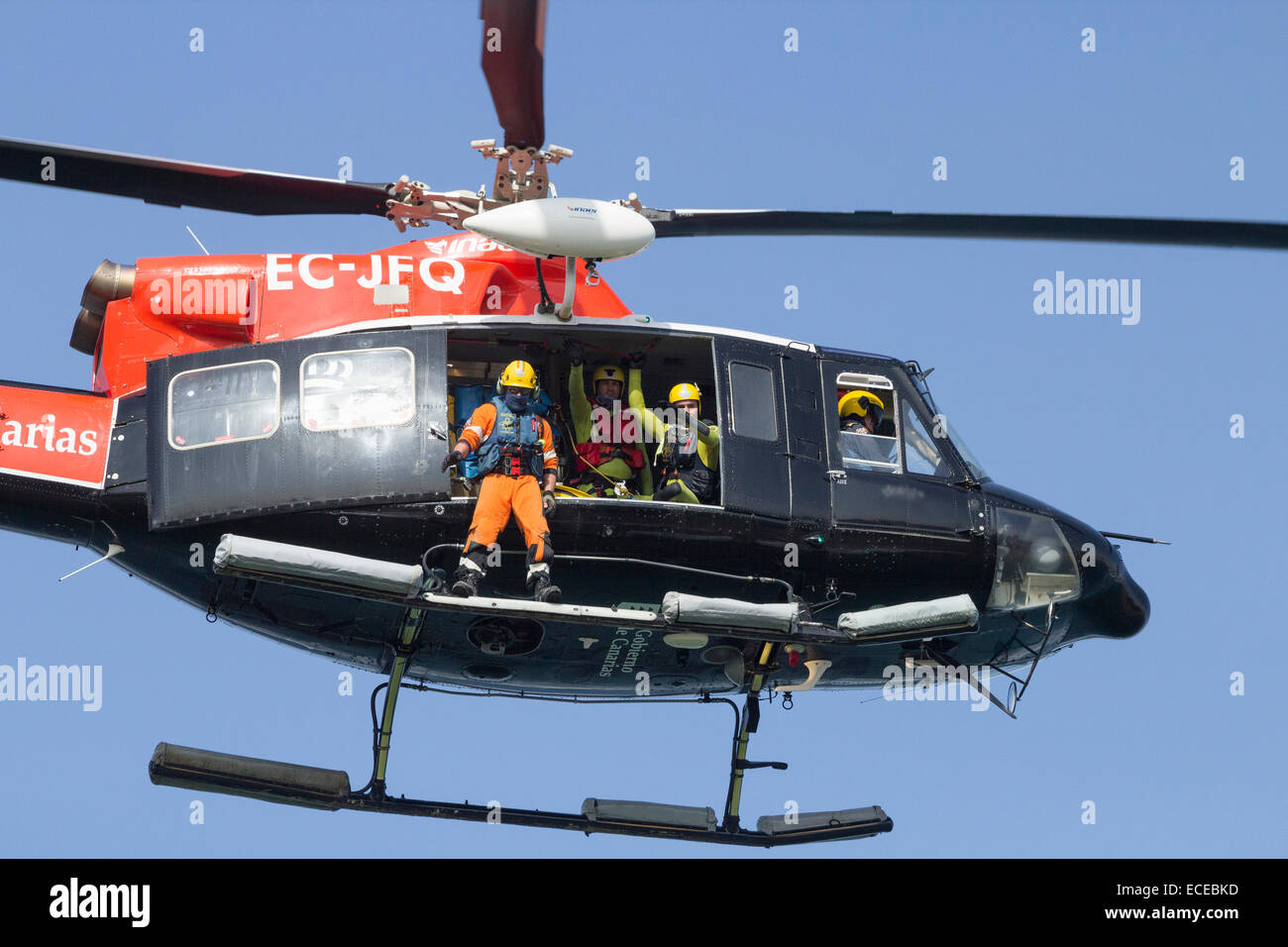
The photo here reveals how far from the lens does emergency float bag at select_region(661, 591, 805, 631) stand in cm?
1498

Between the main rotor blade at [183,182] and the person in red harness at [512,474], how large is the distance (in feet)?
7.82

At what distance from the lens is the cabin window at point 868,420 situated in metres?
16.7

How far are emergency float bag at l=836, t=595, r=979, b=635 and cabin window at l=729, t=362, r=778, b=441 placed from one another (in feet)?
5.93

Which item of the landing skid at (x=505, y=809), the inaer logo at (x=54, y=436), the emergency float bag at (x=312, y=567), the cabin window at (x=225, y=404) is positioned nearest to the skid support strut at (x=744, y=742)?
the landing skid at (x=505, y=809)

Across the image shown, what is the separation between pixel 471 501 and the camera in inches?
614

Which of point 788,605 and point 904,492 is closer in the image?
point 788,605

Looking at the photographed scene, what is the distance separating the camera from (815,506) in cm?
1622

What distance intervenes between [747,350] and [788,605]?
8.27 feet

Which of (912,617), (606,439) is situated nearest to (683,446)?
(606,439)

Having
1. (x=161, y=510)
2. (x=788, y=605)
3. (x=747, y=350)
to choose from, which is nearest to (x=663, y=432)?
(x=747, y=350)

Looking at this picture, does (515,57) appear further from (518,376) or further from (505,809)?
(505,809)

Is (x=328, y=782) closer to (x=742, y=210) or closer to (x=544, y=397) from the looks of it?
(x=544, y=397)

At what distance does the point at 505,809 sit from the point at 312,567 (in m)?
3.04

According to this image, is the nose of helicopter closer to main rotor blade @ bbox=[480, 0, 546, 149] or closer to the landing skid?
the landing skid
